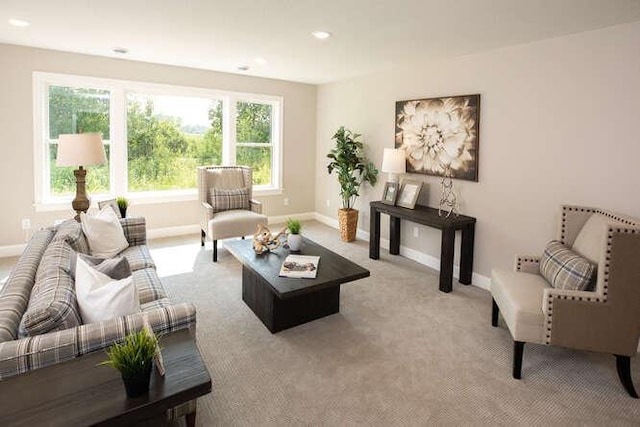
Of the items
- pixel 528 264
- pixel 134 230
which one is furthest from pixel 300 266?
pixel 528 264

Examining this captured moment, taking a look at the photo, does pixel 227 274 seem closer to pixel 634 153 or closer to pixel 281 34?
pixel 281 34

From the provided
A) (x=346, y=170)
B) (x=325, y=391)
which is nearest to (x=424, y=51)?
(x=346, y=170)

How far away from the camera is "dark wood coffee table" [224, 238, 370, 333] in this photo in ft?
9.09

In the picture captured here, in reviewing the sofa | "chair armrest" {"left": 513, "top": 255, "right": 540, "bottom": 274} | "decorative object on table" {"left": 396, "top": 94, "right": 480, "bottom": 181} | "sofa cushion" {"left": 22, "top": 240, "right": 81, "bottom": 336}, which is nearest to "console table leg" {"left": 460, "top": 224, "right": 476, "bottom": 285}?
"decorative object on table" {"left": 396, "top": 94, "right": 480, "bottom": 181}

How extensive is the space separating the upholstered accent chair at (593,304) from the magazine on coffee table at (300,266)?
138 cm

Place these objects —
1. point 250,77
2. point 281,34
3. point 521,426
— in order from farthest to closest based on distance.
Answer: point 250,77
point 281,34
point 521,426

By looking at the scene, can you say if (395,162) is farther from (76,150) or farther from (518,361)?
(76,150)

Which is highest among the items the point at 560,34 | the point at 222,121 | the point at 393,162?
the point at 560,34

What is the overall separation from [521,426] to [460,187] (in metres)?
2.59

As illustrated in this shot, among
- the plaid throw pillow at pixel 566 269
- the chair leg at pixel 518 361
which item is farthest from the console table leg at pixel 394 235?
the chair leg at pixel 518 361

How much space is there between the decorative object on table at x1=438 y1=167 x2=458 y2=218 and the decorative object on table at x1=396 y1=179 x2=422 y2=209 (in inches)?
10.6

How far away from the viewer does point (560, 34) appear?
3131 millimetres

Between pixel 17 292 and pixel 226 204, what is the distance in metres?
3.22

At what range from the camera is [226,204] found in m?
4.96
